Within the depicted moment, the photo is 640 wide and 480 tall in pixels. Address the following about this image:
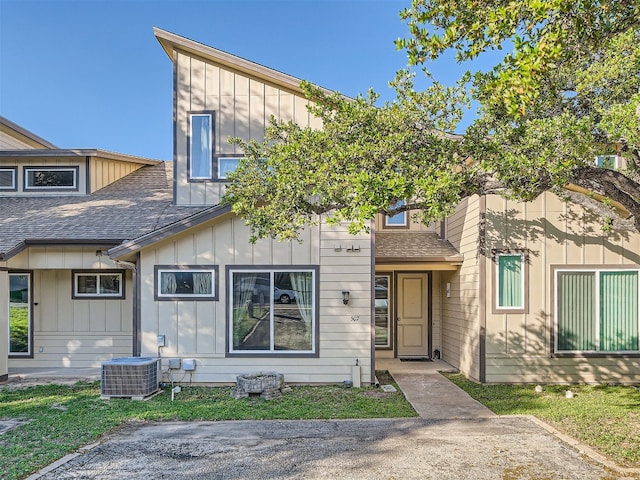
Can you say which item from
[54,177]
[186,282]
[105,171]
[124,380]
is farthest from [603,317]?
[54,177]

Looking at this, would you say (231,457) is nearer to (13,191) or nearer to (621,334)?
(621,334)

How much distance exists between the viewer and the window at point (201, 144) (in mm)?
9312

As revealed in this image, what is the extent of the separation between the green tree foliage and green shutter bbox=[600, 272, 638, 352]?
3.06m

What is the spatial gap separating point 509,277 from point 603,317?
6.03 ft

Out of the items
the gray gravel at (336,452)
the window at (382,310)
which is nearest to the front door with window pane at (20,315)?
the gray gravel at (336,452)

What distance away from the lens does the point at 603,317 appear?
8469 mm

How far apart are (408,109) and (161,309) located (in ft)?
18.2

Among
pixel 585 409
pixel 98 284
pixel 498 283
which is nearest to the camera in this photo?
pixel 585 409

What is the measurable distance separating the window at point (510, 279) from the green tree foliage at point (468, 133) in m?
2.61

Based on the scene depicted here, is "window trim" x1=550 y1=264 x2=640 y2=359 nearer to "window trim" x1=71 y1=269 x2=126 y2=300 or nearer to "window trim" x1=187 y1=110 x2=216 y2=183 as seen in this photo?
"window trim" x1=187 y1=110 x2=216 y2=183

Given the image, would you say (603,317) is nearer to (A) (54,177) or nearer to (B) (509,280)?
(B) (509,280)

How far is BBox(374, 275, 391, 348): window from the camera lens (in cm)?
1123

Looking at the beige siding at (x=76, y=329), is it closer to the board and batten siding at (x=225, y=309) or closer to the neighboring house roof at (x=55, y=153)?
the board and batten siding at (x=225, y=309)

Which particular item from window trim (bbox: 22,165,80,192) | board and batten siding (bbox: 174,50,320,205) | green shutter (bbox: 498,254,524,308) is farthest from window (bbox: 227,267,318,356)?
window trim (bbox: 22,165,80,192)
